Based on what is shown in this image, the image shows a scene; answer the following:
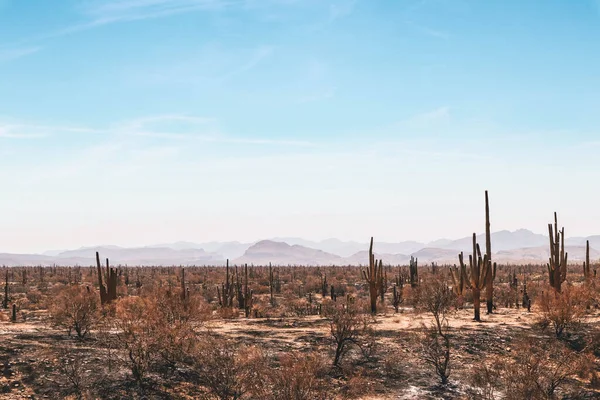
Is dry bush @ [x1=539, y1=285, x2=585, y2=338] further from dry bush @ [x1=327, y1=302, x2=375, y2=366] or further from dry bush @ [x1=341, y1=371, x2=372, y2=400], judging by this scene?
dry bush @ [x1=341, y1=371, x2=372, y2=400]

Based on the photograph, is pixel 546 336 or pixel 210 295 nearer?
pixel 546 336

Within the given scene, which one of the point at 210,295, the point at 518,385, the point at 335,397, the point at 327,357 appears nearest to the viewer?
the point at 518,385

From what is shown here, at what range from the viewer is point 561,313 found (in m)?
26.6

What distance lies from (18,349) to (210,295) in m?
25.1

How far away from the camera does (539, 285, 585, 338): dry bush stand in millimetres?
26656

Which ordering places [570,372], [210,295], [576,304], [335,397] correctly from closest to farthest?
[335,397], [570,372], [576,304], [210,295]

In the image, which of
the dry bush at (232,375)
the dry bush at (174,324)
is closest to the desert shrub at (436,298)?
the dry bush at (174,324)

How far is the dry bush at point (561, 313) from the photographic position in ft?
87.5

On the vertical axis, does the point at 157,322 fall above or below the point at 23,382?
above

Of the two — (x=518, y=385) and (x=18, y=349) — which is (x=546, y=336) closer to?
(x=518, y=385)

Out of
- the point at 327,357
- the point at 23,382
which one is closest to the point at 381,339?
the point at 327,357

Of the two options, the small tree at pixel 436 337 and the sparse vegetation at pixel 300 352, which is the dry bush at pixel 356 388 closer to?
the sparse vegetation at pixel 300 352

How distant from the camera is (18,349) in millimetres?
19828

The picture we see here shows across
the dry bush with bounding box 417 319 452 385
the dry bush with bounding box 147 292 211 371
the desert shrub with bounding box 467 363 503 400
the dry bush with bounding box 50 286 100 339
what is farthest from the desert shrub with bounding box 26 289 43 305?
the desert shrub with bounding box 467 363 503 400
